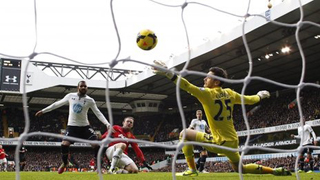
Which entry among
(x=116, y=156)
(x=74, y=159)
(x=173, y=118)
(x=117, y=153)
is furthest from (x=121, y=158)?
(x=173, y=118)

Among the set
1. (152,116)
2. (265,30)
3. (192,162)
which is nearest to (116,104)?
(152,116)

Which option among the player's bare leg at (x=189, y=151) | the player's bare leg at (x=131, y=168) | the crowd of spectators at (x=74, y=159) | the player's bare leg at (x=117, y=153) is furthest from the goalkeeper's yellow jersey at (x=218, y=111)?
the crowd of spectators at (x=74, y=159)

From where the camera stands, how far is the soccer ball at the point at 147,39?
6023mm

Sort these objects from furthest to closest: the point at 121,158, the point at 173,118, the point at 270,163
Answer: the point at 173,118, the point at 270,163, the point at 121,158

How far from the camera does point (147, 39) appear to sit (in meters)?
6.06

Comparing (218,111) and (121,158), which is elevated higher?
(218,111)

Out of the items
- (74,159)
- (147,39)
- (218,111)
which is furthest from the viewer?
(74,159)

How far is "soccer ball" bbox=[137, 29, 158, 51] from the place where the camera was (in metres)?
6.02

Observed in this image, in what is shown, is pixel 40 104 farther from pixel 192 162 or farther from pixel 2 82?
pixel 192 162

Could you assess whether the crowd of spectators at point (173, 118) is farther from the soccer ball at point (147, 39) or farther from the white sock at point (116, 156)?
the soccer ball at point (147, 39)

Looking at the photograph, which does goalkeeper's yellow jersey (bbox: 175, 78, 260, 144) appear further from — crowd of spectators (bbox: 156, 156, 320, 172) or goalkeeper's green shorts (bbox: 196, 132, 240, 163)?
crowd of spectators (bbox: 156, 156, 320, 172)

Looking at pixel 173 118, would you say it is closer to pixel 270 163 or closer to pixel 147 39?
pixel 270 163

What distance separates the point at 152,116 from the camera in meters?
42.3

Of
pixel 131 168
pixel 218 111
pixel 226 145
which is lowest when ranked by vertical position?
pixel 131 168
